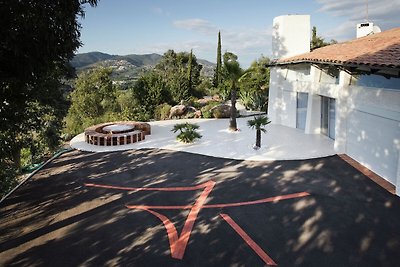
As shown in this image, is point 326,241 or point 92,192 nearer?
point 326,241

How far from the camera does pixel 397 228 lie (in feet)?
25.1

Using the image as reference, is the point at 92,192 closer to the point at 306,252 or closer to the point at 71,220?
the point at 71,220

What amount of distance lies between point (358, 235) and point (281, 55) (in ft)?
56.3

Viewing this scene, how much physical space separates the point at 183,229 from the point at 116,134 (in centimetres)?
1103

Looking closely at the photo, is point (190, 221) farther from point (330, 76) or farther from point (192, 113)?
point (192, 113)

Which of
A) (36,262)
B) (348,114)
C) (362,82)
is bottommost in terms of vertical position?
(36,262)

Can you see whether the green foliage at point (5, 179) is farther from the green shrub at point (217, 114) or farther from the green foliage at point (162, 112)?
the green shrub at point (217, 114)

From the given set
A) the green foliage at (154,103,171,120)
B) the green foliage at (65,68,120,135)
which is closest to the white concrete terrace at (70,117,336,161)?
the green foliage at (154,103,171,120)

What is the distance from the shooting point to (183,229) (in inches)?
314

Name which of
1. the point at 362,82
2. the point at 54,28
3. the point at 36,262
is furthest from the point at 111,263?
the point at 362,82

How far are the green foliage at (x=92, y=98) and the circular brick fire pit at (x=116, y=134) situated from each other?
15398mm

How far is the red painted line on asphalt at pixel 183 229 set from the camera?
7044mm

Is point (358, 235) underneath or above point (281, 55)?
underneath

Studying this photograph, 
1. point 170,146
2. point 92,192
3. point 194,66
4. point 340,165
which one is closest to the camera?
point 92,192
